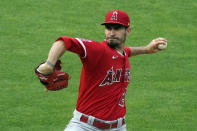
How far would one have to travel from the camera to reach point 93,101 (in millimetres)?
7812

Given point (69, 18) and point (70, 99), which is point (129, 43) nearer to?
point (69, 18)

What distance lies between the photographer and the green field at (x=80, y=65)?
38.7ft

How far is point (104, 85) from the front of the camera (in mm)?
7793

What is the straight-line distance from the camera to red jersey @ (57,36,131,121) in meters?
7.63

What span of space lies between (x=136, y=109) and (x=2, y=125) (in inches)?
108

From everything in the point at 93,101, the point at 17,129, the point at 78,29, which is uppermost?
the point at 78,29

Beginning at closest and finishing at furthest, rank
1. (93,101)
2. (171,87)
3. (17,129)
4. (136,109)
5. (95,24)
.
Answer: (93,101) < (17,129) < (136,109) < (171,87) < (95,24)

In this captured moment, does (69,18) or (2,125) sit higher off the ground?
(69,18)

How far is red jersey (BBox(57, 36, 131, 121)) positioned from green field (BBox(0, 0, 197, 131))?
3359mm

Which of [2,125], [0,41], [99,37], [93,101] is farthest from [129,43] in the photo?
[93,101]

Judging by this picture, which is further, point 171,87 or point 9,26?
point 9,26

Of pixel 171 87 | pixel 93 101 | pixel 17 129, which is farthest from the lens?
pixel 171 87

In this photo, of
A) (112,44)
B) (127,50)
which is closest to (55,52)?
(112,44)

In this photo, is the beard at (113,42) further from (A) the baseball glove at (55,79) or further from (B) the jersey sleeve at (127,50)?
(B) the jersey sleeve at (127,50)
